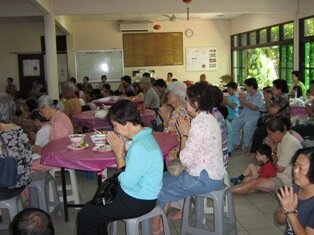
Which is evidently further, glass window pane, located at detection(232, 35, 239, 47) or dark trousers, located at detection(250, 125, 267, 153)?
glass window pane, located at detection(232, 35, 239, 47)

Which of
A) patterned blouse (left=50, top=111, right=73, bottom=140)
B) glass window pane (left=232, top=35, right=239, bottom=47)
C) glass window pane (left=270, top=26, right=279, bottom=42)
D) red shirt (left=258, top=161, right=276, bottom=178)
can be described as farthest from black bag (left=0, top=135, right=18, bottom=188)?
glass window pane (left=232, top=35, right=239, bottom=47)

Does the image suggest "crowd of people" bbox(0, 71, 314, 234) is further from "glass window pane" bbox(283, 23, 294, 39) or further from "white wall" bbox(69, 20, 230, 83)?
"white wall" bbox(69, 20, 230, 83)

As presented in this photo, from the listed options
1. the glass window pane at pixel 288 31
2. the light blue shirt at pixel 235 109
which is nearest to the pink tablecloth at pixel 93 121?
the light blue shirt at pixel 235 109

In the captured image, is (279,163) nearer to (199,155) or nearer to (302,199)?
(199,155)

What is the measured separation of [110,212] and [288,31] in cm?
803

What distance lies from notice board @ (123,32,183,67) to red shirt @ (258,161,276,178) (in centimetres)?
871

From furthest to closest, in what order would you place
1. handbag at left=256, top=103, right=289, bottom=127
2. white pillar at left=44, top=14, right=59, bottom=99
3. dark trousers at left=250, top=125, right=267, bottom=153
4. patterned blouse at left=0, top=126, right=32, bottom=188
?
white pillar at left=44, top=14, right=59, bottom=99
handbag at left=256, top=103, right=289, bottom=127
dark trousers at left=250, top=125, right=267, bottom=153
patterned blouse at left=0, top=126, right=32, bottom=188

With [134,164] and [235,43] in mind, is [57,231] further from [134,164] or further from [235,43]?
[235,43]

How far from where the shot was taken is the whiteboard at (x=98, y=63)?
12375mm

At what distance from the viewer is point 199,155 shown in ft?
8.86

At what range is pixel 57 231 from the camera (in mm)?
3338

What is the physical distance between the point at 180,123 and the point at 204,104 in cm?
50

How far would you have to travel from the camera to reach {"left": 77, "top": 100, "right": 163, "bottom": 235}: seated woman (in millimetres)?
2316

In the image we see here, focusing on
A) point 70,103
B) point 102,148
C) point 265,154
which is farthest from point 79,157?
point 70,103
